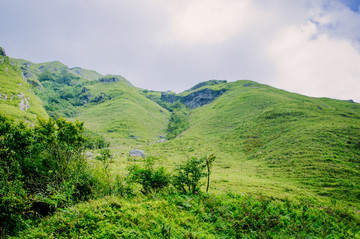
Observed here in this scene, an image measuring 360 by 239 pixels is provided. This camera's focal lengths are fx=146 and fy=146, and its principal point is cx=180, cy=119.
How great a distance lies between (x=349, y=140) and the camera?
2972 cm

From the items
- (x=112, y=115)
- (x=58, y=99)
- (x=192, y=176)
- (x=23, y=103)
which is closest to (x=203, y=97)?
(x=112, y=115)

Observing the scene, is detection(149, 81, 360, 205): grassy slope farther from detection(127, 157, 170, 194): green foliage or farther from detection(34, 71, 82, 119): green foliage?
detection(34, 71, 82, 119): green foliage

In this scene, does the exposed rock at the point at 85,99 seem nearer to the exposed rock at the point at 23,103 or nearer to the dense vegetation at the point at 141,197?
the exposed rock at the point at 23,103

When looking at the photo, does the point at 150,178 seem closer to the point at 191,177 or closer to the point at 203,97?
the point at 191,177

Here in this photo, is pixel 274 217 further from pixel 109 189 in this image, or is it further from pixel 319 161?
pixel 319 161

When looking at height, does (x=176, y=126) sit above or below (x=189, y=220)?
above

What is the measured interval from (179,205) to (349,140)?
40.1 metres

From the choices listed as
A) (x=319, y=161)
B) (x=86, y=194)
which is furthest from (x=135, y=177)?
(x=319, y=161)

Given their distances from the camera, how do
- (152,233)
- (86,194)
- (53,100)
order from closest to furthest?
(152,233) → (86,194) → (53,100)

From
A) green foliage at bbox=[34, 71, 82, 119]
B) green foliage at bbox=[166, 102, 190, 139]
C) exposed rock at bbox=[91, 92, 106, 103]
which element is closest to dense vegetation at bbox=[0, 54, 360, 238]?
green foliage at bbox=[166, 102, 190, 139]

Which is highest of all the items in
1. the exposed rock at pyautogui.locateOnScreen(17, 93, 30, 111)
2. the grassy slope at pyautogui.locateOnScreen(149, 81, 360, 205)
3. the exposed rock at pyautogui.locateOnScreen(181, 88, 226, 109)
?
the exposed rock at pyautogui.locateOnScreen(181, 88, 226, 109)

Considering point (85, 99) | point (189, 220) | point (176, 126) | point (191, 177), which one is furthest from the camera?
point (85, 99)

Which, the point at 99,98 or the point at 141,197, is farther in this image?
the point at 99,98

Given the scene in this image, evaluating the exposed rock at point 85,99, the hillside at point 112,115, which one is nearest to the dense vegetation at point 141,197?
the hillside at point 112,115
